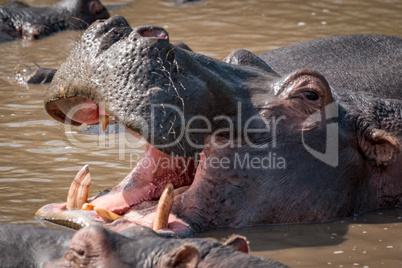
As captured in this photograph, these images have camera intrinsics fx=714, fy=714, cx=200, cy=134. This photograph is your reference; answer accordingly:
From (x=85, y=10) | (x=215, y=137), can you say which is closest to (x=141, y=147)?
(x=215, y=137)

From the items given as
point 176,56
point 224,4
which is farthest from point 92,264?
point 224,4

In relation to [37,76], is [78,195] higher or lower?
lower

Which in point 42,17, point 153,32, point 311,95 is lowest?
point 311,95

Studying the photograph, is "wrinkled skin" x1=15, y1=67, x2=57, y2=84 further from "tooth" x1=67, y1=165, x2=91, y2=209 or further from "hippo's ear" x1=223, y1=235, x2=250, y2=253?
"hippo's ear" x1=223, y1=235, x2=250, y2=253

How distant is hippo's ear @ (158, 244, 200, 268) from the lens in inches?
103

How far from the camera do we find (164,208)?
3.84m

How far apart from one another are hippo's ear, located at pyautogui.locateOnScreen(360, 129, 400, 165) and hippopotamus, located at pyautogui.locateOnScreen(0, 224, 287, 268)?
1.86 meters

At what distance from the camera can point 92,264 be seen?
8.82 ft

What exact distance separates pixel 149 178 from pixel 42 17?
279 inches

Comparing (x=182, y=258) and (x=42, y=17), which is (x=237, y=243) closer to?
(x=182, y=258)

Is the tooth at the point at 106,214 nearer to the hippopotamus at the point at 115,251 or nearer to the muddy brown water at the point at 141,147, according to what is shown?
the muddy brown water at the point at 141,147

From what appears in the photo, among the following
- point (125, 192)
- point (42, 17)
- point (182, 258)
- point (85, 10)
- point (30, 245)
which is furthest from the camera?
point (85, 10)

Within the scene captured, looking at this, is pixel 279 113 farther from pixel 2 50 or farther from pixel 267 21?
pixel 267 21

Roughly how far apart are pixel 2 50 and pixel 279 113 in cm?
629
